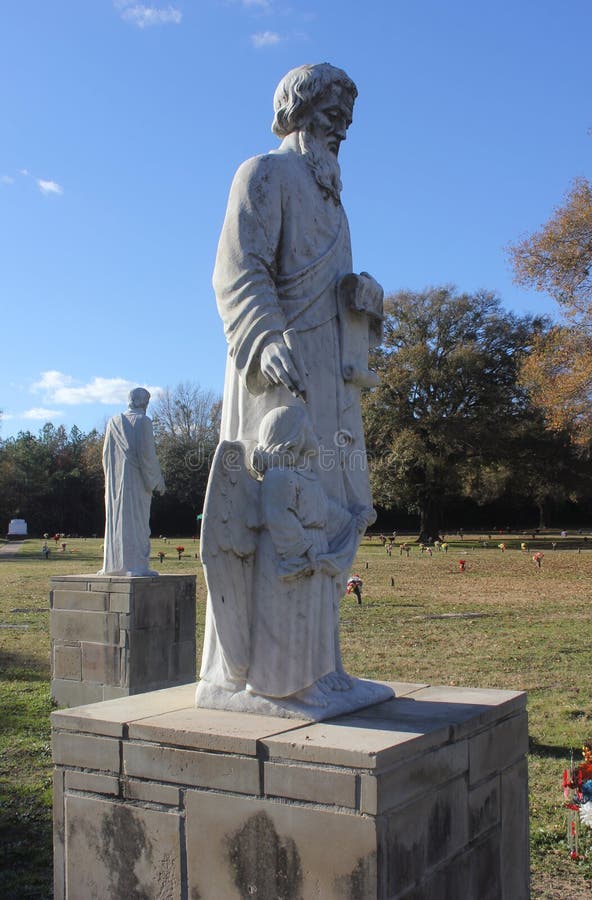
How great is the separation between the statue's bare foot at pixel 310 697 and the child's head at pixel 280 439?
31.8 inches

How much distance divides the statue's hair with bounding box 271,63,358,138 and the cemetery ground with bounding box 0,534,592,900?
11.6ft

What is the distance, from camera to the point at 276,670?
3.12 meters

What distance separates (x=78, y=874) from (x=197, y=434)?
4310cm

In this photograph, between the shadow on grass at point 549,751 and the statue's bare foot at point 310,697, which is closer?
the statue's bare foot at point 310,697

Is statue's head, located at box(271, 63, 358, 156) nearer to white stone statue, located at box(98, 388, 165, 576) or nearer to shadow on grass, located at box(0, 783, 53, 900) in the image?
shadow on grass, located at box(0, 783, 53, 900)

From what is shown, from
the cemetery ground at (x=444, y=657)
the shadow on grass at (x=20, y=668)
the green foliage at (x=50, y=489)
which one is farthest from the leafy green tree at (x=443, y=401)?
the shadow on grass at (x=20, y=668)

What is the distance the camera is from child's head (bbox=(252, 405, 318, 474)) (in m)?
3.16

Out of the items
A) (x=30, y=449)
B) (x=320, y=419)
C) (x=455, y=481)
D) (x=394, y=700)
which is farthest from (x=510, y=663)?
(x=30, y=449)

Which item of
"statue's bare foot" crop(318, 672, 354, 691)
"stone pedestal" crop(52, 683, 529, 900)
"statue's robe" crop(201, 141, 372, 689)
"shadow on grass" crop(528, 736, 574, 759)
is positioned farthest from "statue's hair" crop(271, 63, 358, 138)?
"shadow on grass" crop(528, 736, 574, 759)

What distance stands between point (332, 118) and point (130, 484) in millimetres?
5573

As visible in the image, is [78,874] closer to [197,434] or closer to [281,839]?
[281,839]

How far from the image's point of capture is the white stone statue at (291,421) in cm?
313

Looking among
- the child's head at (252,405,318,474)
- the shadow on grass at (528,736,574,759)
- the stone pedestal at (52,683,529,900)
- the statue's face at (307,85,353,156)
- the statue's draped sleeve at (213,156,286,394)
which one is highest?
the statue's face at (307,85,353,156)

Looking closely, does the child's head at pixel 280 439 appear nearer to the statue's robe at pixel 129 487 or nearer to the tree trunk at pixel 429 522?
the statue's robe at pixel 129 487
